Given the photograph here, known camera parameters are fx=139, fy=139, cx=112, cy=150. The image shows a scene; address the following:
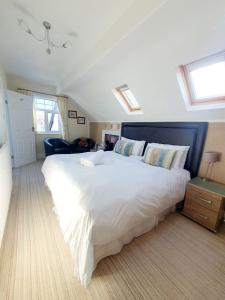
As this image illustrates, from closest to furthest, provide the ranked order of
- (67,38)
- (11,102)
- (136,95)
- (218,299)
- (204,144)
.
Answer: (218,299)
(67,38)
(204,144)
(136,95)
(11,102)

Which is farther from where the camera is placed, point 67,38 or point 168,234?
point 67,38

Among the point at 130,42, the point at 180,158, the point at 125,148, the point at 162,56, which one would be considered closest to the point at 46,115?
the point at 125,148

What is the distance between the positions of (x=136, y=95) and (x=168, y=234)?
98.3 inches

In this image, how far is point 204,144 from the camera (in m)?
2.27

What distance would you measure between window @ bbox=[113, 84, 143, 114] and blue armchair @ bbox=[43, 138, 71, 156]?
2.32 m

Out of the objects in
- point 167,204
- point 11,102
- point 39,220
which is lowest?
point 39,220

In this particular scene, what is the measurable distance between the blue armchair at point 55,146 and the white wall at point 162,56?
191cm

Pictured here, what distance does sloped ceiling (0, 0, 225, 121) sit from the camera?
136 centimetres

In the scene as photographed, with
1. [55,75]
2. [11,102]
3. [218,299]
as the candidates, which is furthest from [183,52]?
[11,102]

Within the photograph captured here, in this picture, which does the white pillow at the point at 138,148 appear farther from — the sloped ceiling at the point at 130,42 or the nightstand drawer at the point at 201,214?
the nightstand drawer at the point at 201,214

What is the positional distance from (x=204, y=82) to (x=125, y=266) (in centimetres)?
261

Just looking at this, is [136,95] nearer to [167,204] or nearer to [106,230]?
[167,204]

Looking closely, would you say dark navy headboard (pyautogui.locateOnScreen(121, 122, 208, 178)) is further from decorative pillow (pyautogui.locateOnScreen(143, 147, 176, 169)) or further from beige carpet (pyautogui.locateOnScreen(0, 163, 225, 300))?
beige carpet (pyautogui.locateOnScreen(0, 163, 225, 300))

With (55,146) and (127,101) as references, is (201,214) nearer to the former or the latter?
(127,101)
